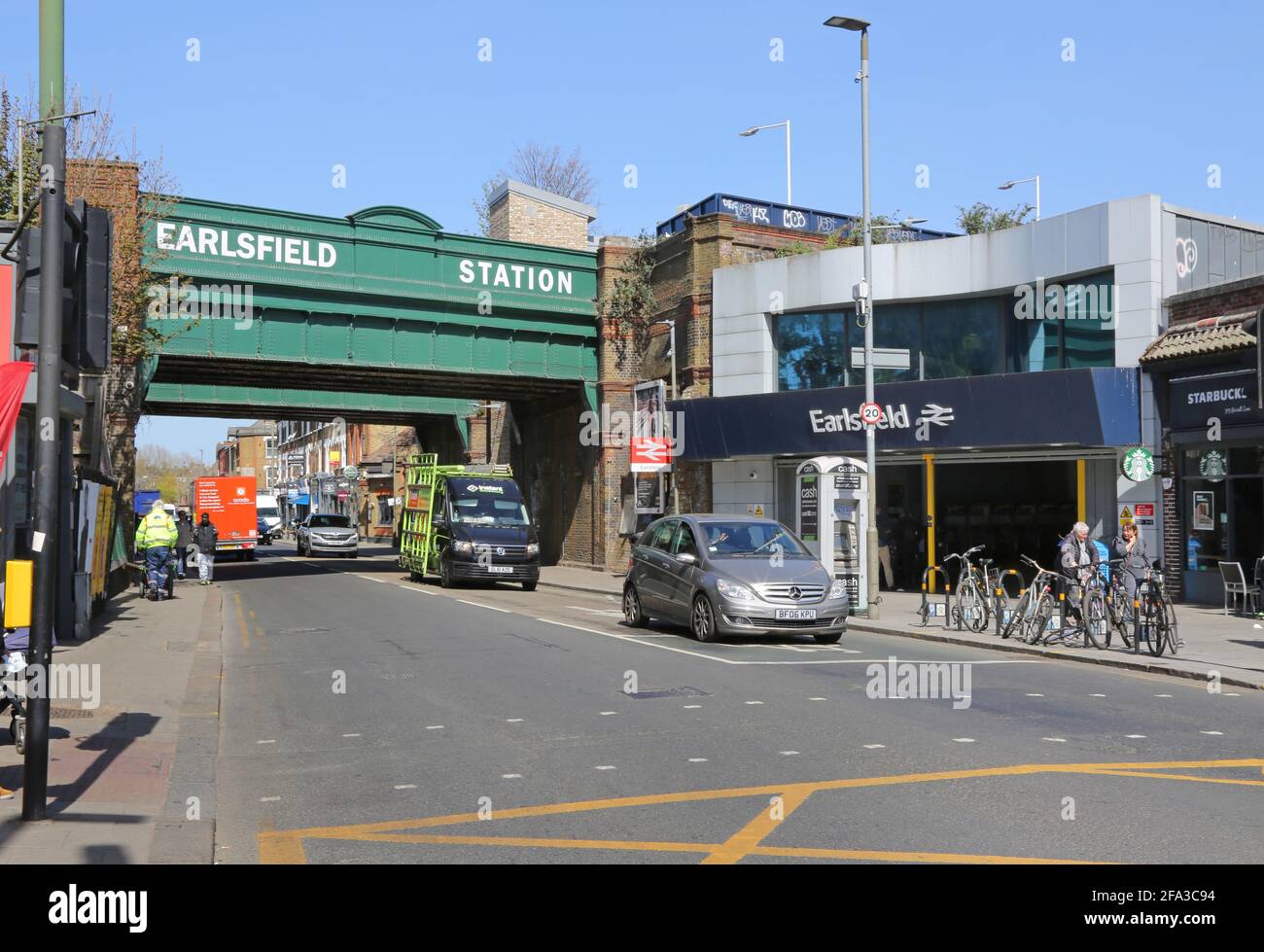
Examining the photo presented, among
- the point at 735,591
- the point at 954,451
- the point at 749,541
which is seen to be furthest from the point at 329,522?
the point at 735,591

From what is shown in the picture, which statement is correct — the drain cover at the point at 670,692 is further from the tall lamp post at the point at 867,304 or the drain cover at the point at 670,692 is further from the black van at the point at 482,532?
the black van at the point at 482,532

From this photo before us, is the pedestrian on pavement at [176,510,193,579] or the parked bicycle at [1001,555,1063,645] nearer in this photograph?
the parked bicycle at [1001,555,1063,645]

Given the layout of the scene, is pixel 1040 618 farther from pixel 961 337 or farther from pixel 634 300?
pixel 634 300

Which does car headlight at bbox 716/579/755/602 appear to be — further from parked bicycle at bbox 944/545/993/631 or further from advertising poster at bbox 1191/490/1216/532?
advertising poster at bbox 1191/490/1216/532

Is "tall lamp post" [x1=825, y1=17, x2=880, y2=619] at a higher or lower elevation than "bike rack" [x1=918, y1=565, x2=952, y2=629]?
higher

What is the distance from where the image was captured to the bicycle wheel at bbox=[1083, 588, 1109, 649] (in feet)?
50.2

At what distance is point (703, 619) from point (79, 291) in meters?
10.4

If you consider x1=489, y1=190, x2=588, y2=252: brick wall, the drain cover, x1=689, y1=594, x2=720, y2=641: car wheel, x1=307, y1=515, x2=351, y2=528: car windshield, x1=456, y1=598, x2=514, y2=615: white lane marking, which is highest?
x1=489, y1=190, x2=588, y2=252: brick wall

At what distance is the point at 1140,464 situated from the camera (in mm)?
21969

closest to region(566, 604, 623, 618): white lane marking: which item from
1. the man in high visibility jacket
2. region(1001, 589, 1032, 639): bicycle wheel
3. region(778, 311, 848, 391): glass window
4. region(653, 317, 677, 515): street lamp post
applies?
region(1001, 589, 1032, 639): bicycle wheel

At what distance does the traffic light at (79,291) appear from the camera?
6.72 meters

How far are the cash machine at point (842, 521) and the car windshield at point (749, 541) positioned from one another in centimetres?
335

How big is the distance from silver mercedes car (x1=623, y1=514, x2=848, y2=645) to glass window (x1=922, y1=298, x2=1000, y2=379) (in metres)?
10.3

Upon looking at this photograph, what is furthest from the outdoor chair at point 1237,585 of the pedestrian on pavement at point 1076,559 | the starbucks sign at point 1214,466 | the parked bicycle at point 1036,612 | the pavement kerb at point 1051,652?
the pavement kerb at point 1051,652
